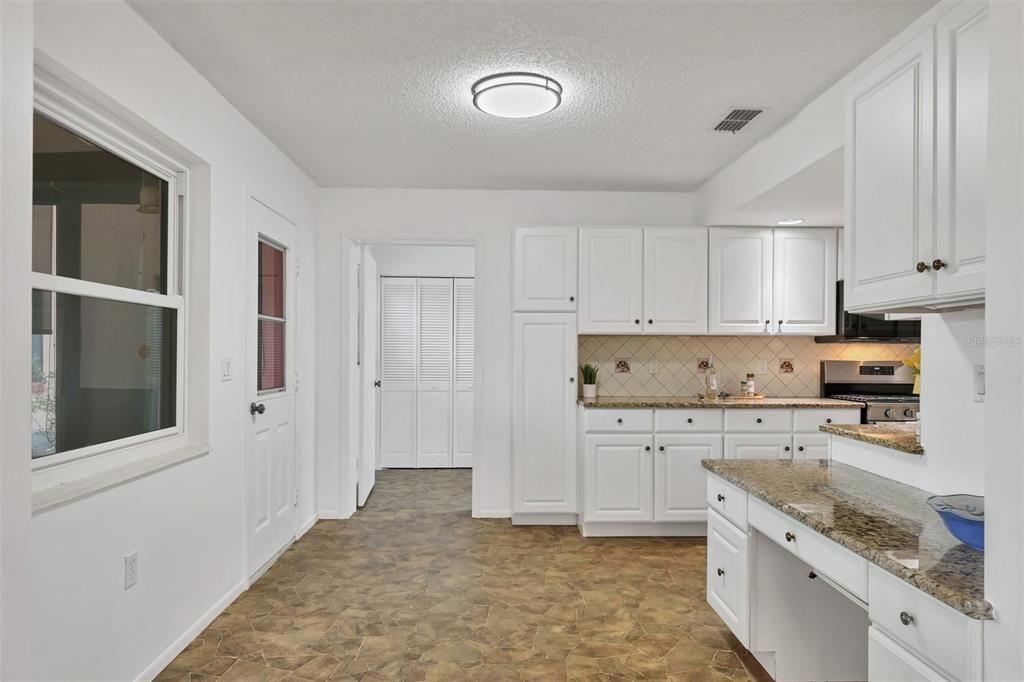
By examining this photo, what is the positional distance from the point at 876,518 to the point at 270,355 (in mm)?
3220

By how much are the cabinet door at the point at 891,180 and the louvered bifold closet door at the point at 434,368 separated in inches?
187

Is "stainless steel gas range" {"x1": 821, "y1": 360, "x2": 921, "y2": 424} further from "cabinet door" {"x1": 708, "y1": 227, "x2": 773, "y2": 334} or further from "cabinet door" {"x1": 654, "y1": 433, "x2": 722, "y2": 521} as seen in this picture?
"cabinet door" {"x1": 654, "y1": 433, "x2": 722, "y2": 521}

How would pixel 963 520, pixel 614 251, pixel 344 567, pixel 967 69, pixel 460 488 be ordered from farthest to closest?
pixel 460 488, pixel 614 251, pixel 344 567, pixel 967 69, pixel 963 520

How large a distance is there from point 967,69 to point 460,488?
480 cm

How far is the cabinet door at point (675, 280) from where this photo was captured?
14.4ft

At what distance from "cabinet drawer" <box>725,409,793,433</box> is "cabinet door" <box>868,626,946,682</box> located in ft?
8.73

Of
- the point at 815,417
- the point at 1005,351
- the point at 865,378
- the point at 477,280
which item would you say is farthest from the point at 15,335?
the point at 865,378

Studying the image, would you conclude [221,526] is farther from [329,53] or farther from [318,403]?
[329,53]

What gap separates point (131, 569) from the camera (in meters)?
2.22

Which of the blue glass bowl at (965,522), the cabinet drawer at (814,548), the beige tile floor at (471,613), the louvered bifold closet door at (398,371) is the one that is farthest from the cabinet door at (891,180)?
the louvered bifold closet door at (398,371)

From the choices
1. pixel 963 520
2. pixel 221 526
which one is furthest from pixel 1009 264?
pixel 221 526

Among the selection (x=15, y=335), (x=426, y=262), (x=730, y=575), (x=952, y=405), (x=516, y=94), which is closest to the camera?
(x=15, y=335)

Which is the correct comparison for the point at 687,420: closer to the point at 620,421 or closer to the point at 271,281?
the point at 620,421

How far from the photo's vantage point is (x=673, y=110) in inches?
122
